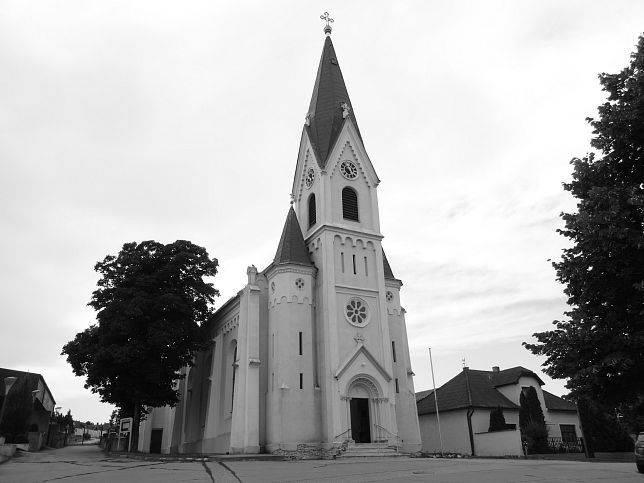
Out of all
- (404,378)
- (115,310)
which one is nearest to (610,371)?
(404,378)

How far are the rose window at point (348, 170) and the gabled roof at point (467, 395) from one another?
1847 cm

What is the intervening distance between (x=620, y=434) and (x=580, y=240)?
2345 centimetres

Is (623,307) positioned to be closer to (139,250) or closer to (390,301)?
(390,301)

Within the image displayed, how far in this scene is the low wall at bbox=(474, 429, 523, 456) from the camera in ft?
105

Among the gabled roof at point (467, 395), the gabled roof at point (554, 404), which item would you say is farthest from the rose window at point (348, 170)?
the gabled roof at point (554, 404)

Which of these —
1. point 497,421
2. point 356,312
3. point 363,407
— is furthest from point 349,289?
point 497,421

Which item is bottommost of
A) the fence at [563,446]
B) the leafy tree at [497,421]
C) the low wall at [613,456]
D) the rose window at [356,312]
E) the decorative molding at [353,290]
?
→ the low wall at [613,456]

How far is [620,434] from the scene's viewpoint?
3186 centimetres

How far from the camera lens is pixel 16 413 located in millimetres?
41438

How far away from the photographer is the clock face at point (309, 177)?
125 ft

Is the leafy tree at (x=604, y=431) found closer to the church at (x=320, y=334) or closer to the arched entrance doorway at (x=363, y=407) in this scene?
the church at (x=320, y=334)

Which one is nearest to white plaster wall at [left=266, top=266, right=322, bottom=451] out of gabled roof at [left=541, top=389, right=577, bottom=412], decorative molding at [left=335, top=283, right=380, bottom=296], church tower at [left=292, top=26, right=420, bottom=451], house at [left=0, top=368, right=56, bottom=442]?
church tower at [left=292, top=26, right=420, bottom=451]

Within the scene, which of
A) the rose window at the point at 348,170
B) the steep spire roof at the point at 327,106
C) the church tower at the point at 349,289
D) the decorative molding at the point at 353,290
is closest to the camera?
the church tower at the point at 349,289

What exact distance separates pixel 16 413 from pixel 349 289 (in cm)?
2954
